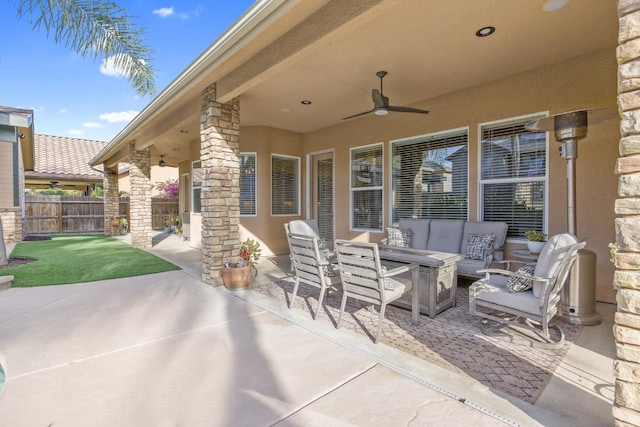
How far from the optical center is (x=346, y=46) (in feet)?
12.7

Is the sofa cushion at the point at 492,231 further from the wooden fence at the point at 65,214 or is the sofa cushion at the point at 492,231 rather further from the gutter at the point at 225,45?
the wooden fence at the point at 65,214

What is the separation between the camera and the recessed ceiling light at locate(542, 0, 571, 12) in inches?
119

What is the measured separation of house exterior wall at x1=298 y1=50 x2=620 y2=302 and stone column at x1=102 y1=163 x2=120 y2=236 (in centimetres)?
1151

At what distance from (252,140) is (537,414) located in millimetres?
7351

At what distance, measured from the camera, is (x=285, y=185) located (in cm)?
839

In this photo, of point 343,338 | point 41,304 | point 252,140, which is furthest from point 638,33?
point 252,140

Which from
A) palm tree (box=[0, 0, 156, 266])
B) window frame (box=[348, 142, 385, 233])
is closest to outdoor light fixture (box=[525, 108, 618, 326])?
window frame (box=[348, 142, 385, 233])

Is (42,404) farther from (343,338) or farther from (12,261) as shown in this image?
(12,261)

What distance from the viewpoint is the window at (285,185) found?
26.7ft

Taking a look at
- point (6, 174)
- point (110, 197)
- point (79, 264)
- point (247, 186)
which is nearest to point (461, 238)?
point (247, 186)

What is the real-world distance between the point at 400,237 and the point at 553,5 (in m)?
3.66

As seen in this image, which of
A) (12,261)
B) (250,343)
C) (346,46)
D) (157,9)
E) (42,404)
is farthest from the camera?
(12,261)

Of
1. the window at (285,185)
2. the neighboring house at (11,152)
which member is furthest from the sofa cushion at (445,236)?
the neighboring house at (11,152)

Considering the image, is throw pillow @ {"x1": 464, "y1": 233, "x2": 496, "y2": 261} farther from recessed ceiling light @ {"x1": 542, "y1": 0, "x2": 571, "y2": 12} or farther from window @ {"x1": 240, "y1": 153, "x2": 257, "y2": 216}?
window @ {"x1": 240, "y1": 153, "x2": 257, "y2": 216}
